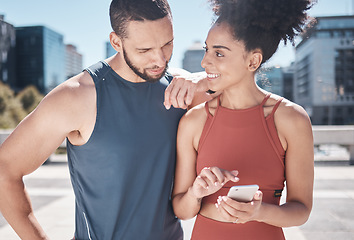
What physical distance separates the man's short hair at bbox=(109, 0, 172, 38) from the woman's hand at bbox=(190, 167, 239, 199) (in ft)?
2.26

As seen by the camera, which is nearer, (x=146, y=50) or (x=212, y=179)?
(x=212, y=179)

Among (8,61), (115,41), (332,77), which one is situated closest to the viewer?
(115,41)

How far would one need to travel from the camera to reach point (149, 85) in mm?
1455

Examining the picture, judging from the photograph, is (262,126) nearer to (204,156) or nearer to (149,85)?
(204,156)

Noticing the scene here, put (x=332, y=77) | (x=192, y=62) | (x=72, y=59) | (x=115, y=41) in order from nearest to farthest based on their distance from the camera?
(x=115, y=41) → (x=192, y=62) → (x=332, y=77) → (x=72, y=59)

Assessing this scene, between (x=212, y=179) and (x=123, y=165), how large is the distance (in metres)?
0.37

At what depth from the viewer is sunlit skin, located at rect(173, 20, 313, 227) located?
1.30 meters

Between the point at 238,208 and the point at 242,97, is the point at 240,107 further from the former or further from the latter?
the point at 238,208

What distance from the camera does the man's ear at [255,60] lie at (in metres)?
1.39

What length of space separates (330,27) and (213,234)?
284 feet

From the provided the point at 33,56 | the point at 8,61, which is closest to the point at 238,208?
the point at 8,61

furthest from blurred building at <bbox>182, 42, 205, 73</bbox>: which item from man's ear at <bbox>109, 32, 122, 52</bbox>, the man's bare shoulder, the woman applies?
the man's bare shoulder

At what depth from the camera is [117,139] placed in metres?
1.29

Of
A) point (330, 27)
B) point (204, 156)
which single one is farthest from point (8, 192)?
point (330, 27)
